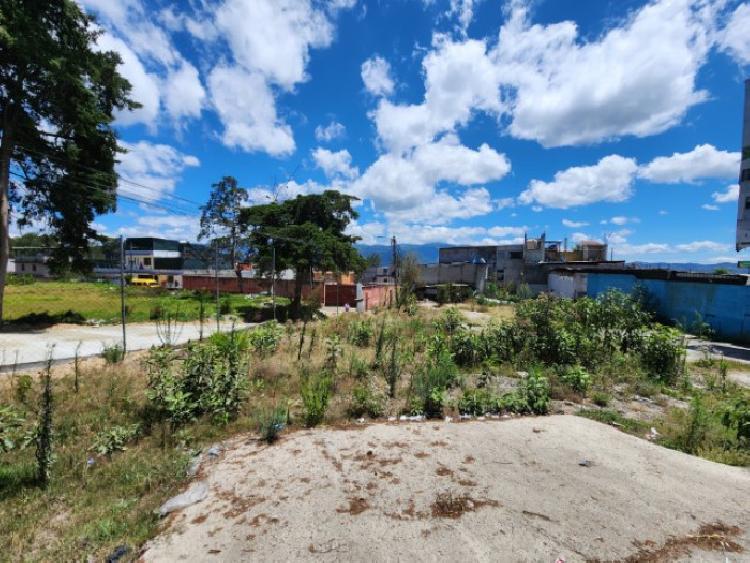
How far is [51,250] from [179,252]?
43.8 metres

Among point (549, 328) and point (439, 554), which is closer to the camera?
point (439, 554)

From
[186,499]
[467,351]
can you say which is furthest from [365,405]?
[467,351]

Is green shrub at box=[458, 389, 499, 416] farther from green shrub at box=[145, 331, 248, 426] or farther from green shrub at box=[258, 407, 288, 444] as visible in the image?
green shrub at box=[145, 331, 248, 426]

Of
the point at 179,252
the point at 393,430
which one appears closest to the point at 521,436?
the point at 393,430

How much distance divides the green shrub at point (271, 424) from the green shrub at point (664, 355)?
7199mm

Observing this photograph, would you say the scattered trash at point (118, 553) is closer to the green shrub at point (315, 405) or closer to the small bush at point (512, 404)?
the green shrub at point (315, 405)

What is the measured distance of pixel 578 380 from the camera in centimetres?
616

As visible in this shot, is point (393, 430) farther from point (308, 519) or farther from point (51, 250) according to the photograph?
point (51, 250)

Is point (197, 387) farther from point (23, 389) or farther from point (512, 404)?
point (512, 404)

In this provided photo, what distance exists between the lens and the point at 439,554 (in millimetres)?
2371

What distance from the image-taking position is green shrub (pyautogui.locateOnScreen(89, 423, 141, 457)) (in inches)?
157

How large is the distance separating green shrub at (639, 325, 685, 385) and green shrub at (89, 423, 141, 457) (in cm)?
900

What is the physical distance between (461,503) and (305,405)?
104 inches

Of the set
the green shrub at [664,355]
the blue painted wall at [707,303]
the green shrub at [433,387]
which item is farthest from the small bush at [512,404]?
the blue painted wall at [707,303]
